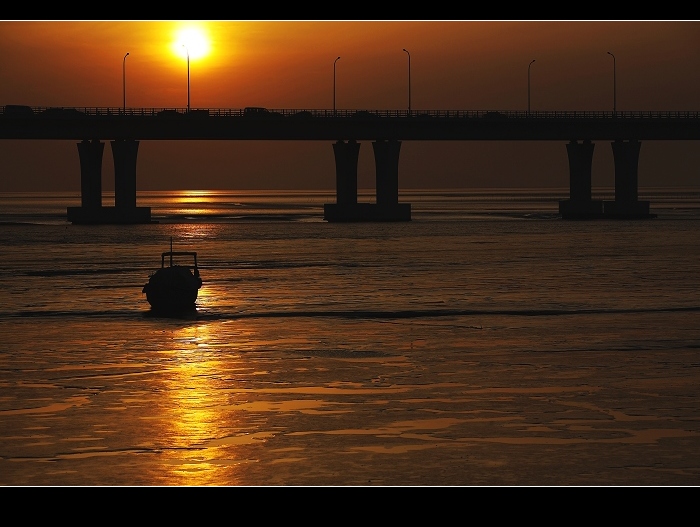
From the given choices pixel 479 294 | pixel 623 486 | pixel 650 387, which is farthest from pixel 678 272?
pixel 623 486

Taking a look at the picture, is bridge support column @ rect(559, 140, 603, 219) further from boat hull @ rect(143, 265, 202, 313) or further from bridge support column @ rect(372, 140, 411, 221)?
→ boat hull @ rect(143, 265, 202, 313)

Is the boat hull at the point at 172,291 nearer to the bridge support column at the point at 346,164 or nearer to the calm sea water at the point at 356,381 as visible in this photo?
the calm sea water at the point at 356,381

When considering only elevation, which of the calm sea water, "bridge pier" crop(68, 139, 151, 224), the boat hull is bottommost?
the calm sea water

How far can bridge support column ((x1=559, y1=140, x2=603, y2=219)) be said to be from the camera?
18200 centimetres

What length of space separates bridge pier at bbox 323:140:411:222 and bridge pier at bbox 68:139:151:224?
28272 mm

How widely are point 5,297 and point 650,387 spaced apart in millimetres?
40061

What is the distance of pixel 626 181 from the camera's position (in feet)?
606

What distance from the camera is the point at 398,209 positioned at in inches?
7333

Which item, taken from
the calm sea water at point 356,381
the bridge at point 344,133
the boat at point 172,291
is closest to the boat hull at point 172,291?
the boat at point 172,291

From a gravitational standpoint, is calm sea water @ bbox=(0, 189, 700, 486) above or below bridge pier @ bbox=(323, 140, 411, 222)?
below

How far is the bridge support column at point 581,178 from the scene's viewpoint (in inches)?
7165

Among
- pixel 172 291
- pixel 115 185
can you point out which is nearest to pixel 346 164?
pixel 115 185

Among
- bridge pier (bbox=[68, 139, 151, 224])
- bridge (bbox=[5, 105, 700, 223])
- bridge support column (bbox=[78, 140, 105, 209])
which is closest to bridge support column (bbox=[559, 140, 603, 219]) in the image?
bridge (bbox=[5, 105, 700, 223])

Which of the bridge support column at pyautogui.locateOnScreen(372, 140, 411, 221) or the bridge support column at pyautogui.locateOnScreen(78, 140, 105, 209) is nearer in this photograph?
the bridge support column at pyautogui.locateOnScreen(78, 140, 105, 209)
